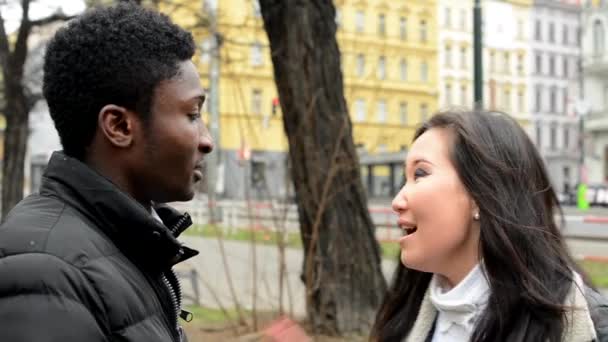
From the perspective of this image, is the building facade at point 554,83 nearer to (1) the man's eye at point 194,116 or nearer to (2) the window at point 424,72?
(2) the window at point 424,72

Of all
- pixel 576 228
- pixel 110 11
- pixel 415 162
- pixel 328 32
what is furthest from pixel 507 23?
pixel 576 228

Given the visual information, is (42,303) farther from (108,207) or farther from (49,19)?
(49,19)

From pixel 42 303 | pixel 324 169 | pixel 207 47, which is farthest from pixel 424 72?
pixel 42 303

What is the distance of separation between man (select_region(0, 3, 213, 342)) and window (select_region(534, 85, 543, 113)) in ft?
265

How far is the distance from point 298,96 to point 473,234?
17.0ft

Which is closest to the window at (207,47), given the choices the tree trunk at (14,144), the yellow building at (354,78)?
the yellow building at (354,78)

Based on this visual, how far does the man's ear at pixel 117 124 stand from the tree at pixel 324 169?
5.66 m

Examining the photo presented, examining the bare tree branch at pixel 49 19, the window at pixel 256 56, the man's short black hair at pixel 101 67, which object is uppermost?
the bare tree branch at pixel 49 19

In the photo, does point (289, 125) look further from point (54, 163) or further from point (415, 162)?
point (54, 163)

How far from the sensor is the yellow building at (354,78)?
8.93 meters

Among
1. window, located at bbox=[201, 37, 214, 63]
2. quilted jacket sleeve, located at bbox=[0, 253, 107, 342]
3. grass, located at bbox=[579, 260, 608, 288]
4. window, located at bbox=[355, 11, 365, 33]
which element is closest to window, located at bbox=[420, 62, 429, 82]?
window, located at bbox=[355, 11, 365, 33]

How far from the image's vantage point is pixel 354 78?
31.5 feet

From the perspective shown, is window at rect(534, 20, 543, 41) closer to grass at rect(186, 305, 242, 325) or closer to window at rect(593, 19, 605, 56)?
window at rect(593, 19, 605, 56)

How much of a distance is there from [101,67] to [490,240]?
3.84 feet
